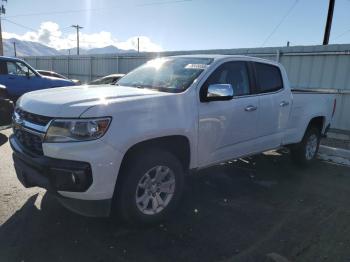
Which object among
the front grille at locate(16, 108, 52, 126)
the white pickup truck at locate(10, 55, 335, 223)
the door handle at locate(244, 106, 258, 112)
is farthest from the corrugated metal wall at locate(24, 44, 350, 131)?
the front grille at locate(16, 108, 52, 126)


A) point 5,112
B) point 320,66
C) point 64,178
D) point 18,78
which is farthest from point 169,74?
point 18,78

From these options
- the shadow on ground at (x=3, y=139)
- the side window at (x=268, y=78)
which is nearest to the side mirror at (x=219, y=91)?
the side window at (x=268, y=78)

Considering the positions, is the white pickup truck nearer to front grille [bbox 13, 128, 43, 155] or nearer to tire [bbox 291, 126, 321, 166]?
front grille [bbox 13, 128, 43, 155]

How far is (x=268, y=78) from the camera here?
17.1 ft

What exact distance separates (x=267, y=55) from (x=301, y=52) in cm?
123

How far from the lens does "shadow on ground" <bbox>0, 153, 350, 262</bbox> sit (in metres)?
3.16

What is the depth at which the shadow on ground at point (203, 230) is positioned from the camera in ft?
10.4

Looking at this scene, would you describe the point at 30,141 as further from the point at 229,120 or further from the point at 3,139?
the point at 3,139

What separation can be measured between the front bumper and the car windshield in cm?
139

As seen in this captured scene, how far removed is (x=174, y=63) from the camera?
458 cm

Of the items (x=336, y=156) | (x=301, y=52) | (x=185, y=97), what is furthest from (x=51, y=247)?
(x=301, y=52)

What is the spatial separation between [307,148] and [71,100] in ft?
15.1

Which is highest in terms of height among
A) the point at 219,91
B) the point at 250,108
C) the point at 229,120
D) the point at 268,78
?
the point at 268,78

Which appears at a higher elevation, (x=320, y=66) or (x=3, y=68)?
(x=320, y=66)
